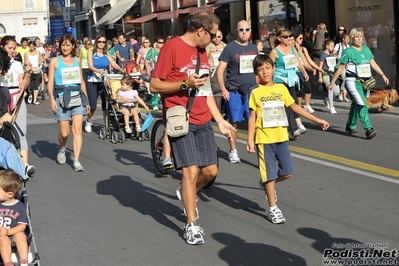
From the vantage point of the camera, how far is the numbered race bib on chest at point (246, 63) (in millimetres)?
10508

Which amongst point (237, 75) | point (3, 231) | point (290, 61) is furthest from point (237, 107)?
point (3, 231)

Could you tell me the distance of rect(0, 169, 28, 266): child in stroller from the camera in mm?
5516

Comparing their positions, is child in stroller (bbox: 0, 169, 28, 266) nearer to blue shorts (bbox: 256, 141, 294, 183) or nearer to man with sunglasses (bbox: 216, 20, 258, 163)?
blue shorts (bbox: 256, 141, 294, 183)

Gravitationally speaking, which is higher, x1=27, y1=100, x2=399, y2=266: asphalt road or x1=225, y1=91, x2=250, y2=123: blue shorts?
x1=225, y1=91, x2=250, y2=123: blue shorts

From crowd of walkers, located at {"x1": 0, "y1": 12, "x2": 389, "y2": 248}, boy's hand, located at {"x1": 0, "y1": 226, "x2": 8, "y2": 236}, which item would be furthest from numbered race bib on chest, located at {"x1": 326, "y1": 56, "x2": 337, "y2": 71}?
boy's hand, located at {"x1": 0, "y1": 226, "x2": 8, "y2": 236}

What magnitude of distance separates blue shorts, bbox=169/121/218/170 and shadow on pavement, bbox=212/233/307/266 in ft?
2.40

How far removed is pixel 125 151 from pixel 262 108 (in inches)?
202

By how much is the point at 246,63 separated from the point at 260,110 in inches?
126

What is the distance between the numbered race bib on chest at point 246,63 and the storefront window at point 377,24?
859cm

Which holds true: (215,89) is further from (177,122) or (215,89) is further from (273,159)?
(177,122)

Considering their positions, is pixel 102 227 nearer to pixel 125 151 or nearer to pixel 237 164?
pixel 237 164

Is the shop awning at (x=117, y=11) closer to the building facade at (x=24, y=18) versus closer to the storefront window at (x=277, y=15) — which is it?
the storefront window at (x=277, y=15)

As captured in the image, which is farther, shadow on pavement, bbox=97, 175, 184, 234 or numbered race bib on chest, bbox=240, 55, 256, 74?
numbered race bib on chest, bbox=240, 55, 256, 74

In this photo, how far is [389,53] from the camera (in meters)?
18.4
